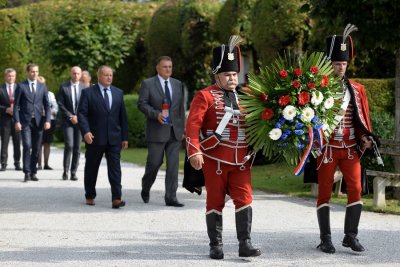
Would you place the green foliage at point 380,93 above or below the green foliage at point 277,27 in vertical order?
below

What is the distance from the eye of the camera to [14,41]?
112 feet

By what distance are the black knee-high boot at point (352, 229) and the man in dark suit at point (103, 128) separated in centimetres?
417

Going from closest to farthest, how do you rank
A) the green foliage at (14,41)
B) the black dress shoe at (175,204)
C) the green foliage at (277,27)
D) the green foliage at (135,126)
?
the black dress shoe at (175,204)
the green foliage at (277,27)
the green foliage at (135,126)
the green foliage at (14,41)

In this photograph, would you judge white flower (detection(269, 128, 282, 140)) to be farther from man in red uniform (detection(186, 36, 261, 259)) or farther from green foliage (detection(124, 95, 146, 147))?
green foliage (detection(124, 95, 146, 147))

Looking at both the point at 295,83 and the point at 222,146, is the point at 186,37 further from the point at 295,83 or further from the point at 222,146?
the point at 295,83

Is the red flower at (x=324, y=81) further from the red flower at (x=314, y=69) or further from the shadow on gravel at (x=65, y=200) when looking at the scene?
the shadow on gravel at (x=65, y=200)

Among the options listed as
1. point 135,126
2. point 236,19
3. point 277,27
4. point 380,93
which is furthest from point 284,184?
point 135,126

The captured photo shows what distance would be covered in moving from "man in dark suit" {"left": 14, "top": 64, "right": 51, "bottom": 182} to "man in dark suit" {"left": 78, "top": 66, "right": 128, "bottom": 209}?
3529 mm

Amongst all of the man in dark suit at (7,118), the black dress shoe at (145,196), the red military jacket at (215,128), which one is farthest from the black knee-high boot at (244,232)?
the man in dark suit at (7,118)

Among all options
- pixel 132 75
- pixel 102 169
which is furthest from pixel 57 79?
pixel 102 169

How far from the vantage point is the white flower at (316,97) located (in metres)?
7.85

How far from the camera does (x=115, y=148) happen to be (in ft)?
38.7

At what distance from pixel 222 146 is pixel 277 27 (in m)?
11.1

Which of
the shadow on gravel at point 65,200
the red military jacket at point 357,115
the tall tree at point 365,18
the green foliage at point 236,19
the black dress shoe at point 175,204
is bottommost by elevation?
the shadow on gravel at point 65,200
